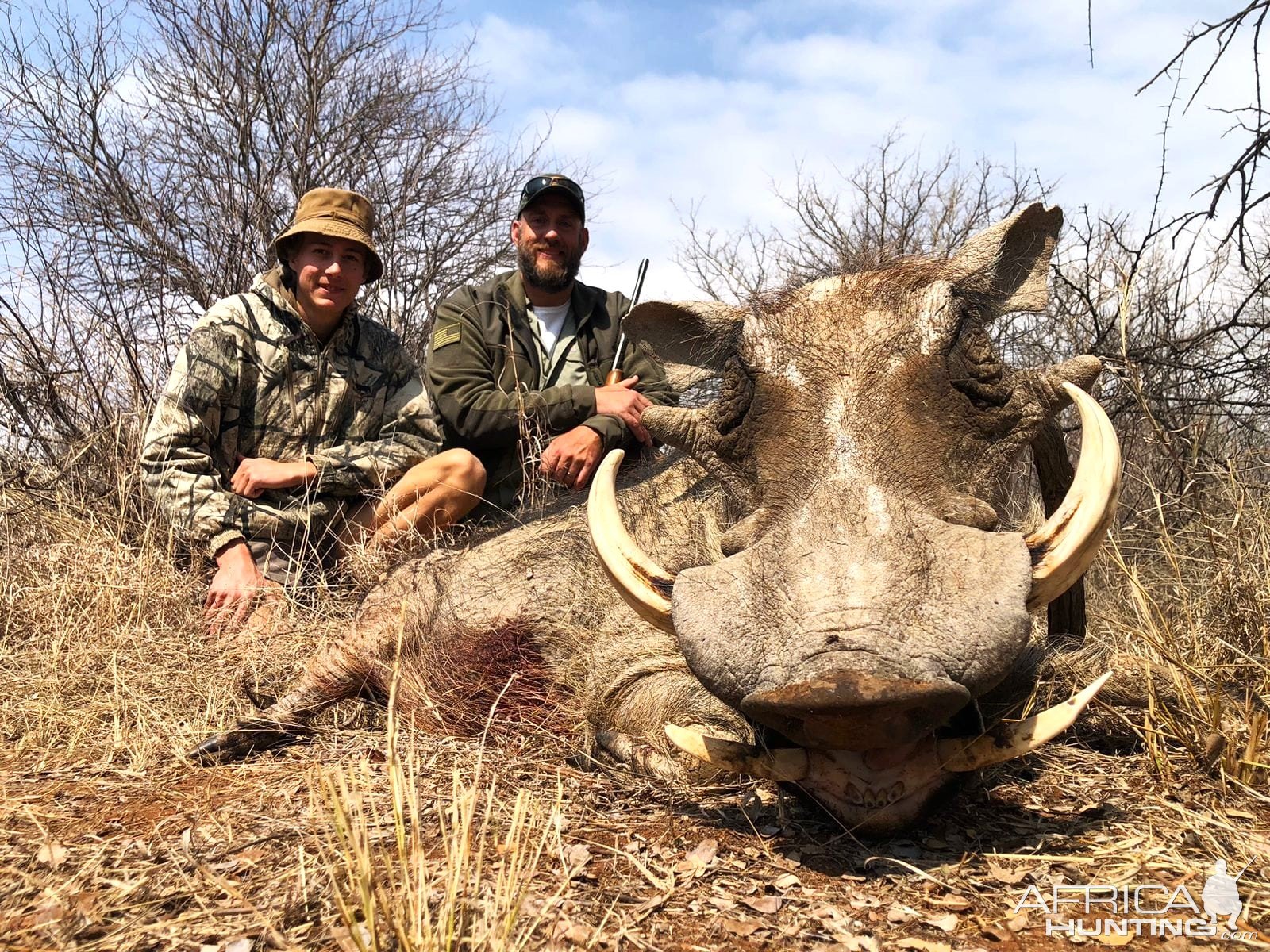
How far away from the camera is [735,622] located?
85.4 inches

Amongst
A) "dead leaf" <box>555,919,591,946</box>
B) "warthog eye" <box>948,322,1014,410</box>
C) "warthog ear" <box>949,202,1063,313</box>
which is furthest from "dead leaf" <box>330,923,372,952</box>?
"warthog ear" <box>949,202,1063,313</box>

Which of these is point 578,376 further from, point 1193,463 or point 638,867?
point 638,867

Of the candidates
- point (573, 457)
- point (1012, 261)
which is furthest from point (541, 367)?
point (1012, 261)

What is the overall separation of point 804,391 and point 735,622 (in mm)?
864

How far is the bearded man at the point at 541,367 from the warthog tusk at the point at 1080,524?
2.36 meters

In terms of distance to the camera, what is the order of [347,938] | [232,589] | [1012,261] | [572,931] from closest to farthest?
1. [347,938]
2. [572,931]
3. [1012,261]
4. [232,589]

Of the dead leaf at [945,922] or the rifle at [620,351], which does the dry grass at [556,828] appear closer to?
the dead leaf at [945,922]

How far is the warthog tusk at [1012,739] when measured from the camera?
210 centimetres

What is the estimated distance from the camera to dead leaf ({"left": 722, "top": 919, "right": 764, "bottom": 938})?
1.91 meters

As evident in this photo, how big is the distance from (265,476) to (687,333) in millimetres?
2237

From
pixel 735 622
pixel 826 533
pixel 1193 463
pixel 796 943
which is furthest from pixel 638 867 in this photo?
pixel 1193 463

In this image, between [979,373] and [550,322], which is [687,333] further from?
[550,322]

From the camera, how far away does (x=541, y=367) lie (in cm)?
551

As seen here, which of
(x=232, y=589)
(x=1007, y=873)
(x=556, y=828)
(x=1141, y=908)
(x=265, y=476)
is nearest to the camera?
(x=1141, y=908)
